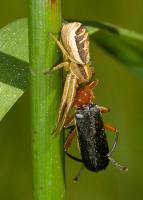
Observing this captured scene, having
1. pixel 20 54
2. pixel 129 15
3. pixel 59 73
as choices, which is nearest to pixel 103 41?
pixel 20 54

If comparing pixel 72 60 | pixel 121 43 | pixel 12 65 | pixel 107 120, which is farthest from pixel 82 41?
pixel 107 120

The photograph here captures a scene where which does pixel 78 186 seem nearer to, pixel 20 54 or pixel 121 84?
pixel 121 84

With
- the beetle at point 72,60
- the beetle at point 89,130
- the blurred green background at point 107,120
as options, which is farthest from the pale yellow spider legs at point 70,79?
the blurred green background at point 107,120

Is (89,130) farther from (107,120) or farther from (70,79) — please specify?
(107,120)

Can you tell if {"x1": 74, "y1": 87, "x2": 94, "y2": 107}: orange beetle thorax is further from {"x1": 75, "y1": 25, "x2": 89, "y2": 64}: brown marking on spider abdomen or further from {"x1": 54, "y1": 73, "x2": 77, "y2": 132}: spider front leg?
{"x1": 75, "y1": 25, "x2": 89, "y2": 64}: brown marking on spider abdomen

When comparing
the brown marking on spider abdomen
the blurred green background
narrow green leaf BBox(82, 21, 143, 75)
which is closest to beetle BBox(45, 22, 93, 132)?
the brown marking on spider abdomen

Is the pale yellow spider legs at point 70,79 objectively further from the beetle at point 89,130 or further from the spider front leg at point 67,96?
the beetle at point 89,130

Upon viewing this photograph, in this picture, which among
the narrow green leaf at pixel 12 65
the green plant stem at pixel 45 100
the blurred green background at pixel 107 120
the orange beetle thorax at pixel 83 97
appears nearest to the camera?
the green plant stem at pixel 45 100
